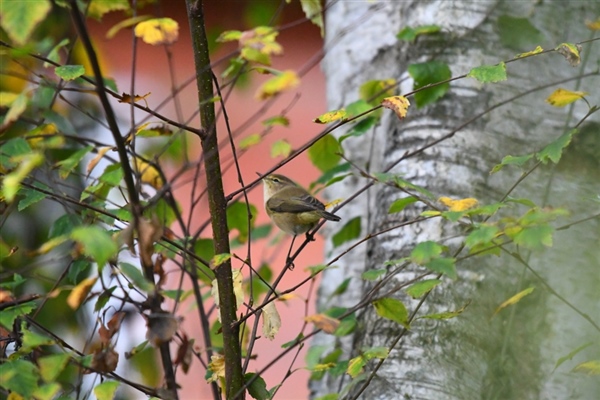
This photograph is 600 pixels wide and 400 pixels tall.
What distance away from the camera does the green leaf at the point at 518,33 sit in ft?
7.13

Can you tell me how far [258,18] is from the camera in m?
2.91

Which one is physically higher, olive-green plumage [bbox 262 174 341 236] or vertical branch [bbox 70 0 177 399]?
olive-green plumage [bbox 262 174 341 236]

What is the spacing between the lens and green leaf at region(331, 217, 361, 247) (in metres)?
2.29

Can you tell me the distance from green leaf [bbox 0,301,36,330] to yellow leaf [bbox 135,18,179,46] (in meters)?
0.60

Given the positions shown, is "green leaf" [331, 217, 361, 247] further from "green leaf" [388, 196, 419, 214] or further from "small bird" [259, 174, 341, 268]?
"green leaf" [388, 196, 419, 214]

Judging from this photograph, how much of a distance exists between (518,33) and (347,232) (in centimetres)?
80

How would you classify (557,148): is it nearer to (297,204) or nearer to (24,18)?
(24,18)

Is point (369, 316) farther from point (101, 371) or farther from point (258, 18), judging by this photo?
point (258, 18)

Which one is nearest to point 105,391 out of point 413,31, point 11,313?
point 11,313

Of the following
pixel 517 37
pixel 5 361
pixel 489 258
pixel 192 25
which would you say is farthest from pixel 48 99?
pixel 517 37

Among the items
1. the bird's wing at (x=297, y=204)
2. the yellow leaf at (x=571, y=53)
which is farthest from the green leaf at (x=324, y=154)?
the yellow leaf at (x=571, y=53)

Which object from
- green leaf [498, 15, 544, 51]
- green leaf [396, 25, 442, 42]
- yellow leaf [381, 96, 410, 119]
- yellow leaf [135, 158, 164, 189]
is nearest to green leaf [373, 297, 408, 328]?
yellow leaf [381, 96, 410, 119]

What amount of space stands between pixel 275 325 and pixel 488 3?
1.41 m

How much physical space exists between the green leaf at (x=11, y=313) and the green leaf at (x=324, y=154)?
1124 millimetres
